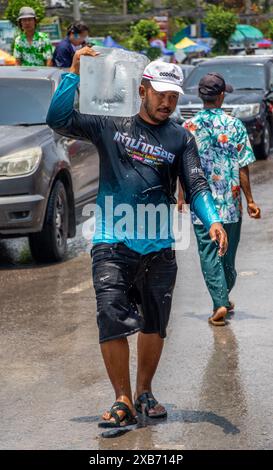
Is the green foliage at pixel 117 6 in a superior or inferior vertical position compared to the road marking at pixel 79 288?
inferior

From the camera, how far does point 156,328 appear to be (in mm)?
6445

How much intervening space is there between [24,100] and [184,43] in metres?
53.1

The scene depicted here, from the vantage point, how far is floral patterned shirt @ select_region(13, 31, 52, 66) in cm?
1520

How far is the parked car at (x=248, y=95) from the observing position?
20156 mm

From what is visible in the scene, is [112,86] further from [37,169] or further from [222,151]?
[37,169]

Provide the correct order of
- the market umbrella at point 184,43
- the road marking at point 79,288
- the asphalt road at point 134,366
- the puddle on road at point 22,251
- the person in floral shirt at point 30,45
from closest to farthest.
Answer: the asphalt road at point 134,366 < the road marking at point 79,288 < the puddle on road at point 22,251 < the person in floral shirt at point 30,45 < the market umbrella at point 184,43

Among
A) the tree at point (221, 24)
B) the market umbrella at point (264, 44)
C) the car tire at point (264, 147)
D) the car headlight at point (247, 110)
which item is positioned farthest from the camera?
the market umbrella at point (264, 44)

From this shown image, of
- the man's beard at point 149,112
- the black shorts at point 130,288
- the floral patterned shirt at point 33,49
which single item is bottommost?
the floral patterned shirt at point 33,49

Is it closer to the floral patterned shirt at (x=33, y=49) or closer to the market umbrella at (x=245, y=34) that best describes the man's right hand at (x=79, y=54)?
the floral patterned shirt at (x=33, y=49)

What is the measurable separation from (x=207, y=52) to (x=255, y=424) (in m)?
54.5

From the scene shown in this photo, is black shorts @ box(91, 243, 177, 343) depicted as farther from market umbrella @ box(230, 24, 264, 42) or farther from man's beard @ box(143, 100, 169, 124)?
market umbrella @ box(230, 24, 264, 42)

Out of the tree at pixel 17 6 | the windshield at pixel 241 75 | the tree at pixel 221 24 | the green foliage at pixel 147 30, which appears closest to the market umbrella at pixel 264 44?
the tree at pixel 221 24

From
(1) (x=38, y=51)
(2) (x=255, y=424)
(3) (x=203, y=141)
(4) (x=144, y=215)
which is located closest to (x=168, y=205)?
(4) (x=144, y=215)

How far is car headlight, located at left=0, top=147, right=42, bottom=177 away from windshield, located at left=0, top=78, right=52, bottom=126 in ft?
2.57
